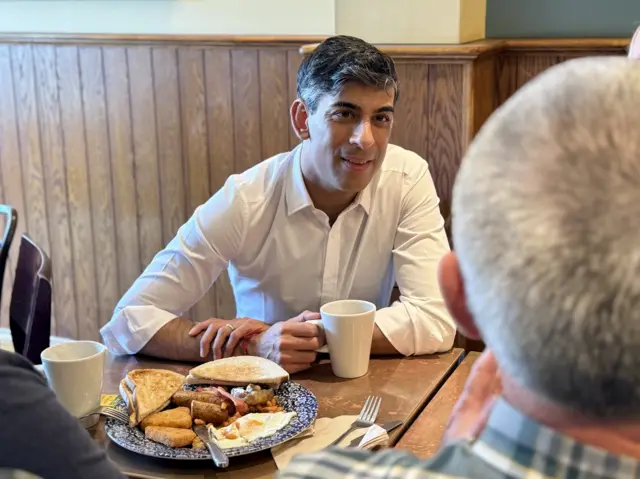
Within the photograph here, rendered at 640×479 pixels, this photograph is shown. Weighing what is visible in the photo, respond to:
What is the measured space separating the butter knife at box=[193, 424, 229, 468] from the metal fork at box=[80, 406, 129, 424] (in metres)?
0.13

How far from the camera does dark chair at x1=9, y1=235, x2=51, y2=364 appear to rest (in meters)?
1.98

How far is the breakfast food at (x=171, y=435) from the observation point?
4.51 feet

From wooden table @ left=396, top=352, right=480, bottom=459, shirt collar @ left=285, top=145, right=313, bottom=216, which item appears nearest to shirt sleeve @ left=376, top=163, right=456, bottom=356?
wooden table @ left=396, top=352, right=480, bottom=459

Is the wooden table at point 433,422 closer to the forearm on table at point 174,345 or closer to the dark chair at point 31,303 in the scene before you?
the forearm on table at point 174,345

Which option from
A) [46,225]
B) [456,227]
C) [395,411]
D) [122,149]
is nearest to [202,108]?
[122,149]

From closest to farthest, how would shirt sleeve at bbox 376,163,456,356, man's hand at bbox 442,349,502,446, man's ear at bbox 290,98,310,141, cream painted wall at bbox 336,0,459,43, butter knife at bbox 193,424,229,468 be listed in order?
man's hand at bbox 442,349,502,446, butter knife at bbox 193,424,229,468, shirt sleeve at bbox 376,163,456,356, man's ear at bbox 290,98,310,141, cream painted wall at bbox 336,0,459,43

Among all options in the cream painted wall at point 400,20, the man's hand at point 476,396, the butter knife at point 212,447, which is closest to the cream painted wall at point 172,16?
the cream painted wall at point 400,20

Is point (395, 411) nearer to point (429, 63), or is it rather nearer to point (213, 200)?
point (213, 200)

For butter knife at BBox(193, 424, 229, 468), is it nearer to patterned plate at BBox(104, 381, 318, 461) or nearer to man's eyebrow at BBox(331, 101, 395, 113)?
patterned plate at BBox(104, 381, 318, 461)

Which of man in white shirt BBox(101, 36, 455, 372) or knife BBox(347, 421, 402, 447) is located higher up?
man in white shirt BBox(101, 36, 455, 372)

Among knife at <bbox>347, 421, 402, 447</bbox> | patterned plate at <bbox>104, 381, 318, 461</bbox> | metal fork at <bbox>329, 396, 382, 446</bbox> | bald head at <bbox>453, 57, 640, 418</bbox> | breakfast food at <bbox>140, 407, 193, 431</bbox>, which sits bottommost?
knife at <bbox>347, 421, 402, 447</bbox>

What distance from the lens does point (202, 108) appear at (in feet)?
11.1

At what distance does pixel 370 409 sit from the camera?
4.93 feet

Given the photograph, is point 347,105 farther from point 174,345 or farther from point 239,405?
point 239,405
